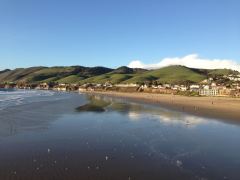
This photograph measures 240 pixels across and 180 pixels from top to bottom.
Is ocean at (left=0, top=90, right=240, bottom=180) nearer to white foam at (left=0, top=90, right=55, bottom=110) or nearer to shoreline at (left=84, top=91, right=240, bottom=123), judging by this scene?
shoreline at (left=84, top=91, right=240, bottom=123)

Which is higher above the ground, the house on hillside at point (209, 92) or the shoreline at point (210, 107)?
the house on hillside at point (209, 92)

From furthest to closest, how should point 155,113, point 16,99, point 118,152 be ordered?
point 16,99 → point 155,113 → point 118,152

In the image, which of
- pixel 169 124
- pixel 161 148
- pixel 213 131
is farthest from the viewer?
pixel 169 124

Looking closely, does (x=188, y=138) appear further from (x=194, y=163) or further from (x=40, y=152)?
(x=40, y=152)

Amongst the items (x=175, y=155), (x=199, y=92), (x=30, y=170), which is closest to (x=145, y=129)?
(x=175, y=155)

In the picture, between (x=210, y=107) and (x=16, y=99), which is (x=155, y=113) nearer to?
(x=210, y=107)

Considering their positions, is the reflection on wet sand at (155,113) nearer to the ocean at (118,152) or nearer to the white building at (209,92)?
the ocean at (118,152)

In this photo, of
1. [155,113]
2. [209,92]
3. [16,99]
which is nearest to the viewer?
[155,113]

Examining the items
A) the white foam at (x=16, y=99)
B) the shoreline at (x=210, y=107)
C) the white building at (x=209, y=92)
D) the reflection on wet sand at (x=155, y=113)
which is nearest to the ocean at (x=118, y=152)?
the reflection on wet sand at (x=155, y=113)

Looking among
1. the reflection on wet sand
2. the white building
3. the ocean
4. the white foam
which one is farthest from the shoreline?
the white foam

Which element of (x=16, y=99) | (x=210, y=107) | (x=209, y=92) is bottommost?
(x=210, y=107)

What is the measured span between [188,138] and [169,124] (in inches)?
376

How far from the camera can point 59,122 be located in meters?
40.2

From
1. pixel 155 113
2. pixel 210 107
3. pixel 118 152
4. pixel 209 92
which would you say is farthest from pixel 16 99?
pixel 118 152
